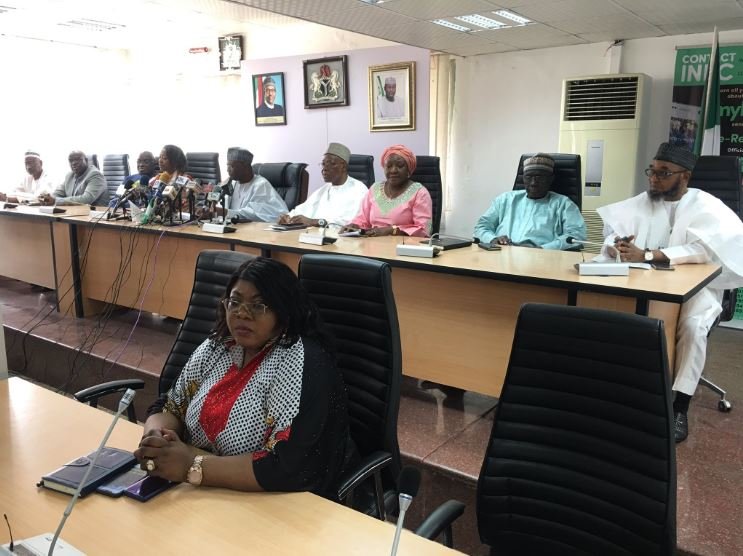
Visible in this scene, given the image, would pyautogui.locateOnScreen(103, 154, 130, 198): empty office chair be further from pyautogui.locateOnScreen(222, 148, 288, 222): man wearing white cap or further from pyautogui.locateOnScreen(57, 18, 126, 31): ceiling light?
pyautogui.locateOnScreen(222, 148, 288, 222): man wearing white cap

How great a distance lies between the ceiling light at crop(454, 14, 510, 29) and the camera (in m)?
3.99

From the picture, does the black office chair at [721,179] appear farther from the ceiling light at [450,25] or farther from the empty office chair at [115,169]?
the empty office chair at [115,169]

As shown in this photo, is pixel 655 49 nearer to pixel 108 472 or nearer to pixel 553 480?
pixel 553 480

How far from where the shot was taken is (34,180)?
20.2ft

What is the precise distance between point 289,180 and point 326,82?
172cm

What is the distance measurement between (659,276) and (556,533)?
1300 millimetres

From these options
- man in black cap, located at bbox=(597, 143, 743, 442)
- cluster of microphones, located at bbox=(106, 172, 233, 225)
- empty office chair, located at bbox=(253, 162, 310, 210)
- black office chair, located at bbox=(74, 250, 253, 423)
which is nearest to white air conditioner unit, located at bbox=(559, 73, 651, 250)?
man in black cap, located at bbox=(597, 143, 743, 442)

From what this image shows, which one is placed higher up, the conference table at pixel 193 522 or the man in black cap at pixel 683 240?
the man in black cap at pixel 683 240

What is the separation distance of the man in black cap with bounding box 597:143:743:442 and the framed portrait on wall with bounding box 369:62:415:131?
117 inches

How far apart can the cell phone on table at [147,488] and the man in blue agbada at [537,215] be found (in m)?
2.46

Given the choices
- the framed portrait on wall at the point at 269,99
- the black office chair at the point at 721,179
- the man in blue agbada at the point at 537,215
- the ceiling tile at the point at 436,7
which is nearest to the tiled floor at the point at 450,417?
the black office chair at the point at 721,179

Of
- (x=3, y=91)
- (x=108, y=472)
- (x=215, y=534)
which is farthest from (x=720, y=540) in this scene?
(x=3, y=91)

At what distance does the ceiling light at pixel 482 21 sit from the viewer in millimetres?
3990

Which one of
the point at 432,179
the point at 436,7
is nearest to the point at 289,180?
the point at 432,179
